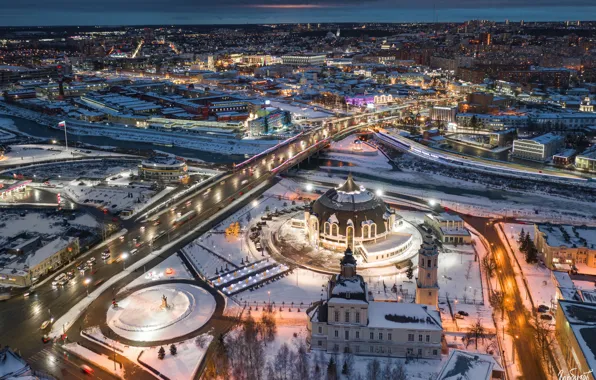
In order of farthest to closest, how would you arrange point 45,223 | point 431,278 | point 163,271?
point 45,223
point 163,271
point 431,278

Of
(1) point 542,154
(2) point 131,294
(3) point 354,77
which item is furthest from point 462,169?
(3) point 354,77

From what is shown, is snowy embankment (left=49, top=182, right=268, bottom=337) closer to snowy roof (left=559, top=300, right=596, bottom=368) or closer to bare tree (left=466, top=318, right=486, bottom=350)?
bare tree (left=466, top=318, right=486, bottom=350)

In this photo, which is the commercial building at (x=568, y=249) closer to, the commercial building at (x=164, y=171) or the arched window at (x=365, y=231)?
the arched window at (x=365, y=231)

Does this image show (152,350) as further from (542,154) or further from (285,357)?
(542,154)

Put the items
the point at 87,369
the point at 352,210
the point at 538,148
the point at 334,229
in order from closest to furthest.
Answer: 1. the point at 87,369
2. the point at 334,229
3. the point at 352,210
4. the point at 538,148

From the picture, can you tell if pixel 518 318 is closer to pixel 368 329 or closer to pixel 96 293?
pixel 368 329

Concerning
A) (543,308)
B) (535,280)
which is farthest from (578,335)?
(535,280)
